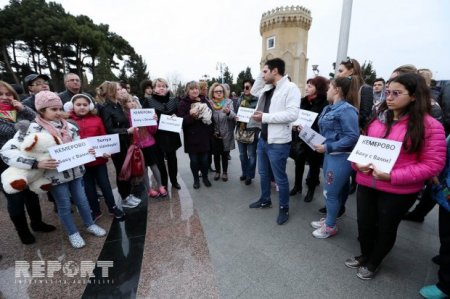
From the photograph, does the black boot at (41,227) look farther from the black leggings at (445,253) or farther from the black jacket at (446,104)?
the black jacket at (446,104)

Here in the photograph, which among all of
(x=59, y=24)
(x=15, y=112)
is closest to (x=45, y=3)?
(x=59, y=24)

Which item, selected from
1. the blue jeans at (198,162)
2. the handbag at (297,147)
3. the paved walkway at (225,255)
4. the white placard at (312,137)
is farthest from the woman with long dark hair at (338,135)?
the blue jeans at (198,162)

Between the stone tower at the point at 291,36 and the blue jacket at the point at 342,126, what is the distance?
28343mm

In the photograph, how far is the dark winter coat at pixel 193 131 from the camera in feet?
12.9

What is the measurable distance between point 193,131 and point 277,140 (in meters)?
1.74

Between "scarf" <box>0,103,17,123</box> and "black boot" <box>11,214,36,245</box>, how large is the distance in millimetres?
1221

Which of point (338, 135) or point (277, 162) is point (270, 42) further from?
point (338, 135)

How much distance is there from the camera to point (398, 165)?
1.83 meters

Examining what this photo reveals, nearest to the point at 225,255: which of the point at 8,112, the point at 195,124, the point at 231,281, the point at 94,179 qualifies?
the point at 231,281

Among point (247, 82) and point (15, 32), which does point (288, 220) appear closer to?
point (247, 82)

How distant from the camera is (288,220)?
10.4 feet

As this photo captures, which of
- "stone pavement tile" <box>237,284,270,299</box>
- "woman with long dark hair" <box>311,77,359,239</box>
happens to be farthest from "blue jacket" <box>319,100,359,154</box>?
"stone pavement tile" <box>237,284,270,299</box>

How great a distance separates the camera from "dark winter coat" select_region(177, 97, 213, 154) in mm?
3918

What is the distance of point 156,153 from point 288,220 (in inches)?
97.4
